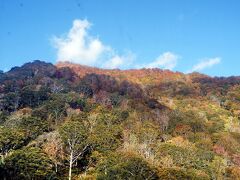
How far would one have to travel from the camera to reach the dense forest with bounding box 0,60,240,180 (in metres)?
41.9

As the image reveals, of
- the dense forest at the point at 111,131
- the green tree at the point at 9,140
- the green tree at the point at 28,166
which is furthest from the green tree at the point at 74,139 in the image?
the green tree at the point at 28,166

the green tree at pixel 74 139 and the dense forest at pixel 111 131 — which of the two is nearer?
the dense forest at pixel 111 131

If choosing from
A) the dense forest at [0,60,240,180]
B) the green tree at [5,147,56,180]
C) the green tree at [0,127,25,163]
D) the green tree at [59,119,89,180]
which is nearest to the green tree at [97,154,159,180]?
the dense forest at [0,60,240,180]

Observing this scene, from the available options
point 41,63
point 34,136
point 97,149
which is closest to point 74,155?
point 97,149

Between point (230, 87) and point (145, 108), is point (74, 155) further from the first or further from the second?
point (230, 87)

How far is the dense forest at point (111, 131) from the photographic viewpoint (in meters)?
41.9

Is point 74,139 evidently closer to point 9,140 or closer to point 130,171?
point 9,140

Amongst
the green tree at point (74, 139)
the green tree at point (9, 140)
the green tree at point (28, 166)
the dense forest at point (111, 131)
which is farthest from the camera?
the green tree at point (74, 139)

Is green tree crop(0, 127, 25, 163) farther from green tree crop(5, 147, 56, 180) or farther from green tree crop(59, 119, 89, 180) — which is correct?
green tree crop(5, 147, 56, 180)

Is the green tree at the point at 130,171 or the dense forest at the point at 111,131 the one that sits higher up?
the dense forest at the point at 111,131

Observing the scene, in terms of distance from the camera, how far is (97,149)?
49750 millimetres

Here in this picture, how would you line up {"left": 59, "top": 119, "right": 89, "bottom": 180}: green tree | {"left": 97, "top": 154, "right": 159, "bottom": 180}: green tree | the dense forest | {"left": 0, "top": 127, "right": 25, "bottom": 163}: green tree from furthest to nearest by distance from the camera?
{"left": 59, "top": 119, "right": 89, "bottom": 180}: green tree
{"left": 0, "top": 127, "right": 25, "bottom": 163}: green tree
the dense forest
{"left": 97, "top": 154, "right": 159, "bottom": 180}: green tree

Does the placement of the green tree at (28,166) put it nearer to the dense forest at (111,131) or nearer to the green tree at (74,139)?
the dense forest at (111,131)

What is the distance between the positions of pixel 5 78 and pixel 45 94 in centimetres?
3158
